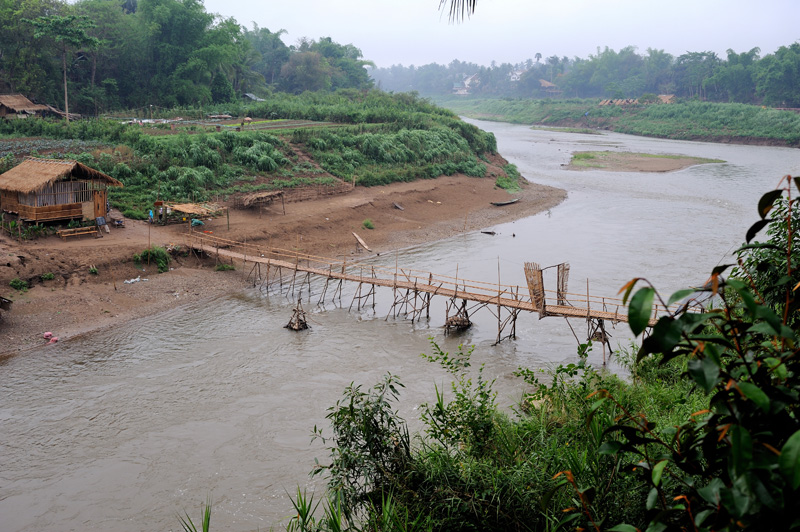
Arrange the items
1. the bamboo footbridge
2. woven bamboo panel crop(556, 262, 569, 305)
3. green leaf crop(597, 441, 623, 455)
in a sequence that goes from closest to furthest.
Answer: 1. green leaf crop(597, 441, 623, 455)
2. the bamboo footbridge
3. woven bamboo panel crop(556, 262, 569, 305)

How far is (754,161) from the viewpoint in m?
56.1

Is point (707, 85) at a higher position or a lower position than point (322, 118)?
higher

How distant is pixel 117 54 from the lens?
47938 mm

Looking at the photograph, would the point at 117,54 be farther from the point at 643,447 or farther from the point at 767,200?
the point at 767,200

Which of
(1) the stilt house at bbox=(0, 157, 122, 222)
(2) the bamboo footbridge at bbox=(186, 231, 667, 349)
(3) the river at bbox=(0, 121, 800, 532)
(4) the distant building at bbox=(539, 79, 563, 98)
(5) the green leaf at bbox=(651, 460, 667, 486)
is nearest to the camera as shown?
(5) the green leaf at bbox=(651, 460, 667, 486)

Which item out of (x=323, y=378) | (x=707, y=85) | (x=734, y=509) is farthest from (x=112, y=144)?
(x=707, y=85)

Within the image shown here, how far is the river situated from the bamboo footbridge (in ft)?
1.97

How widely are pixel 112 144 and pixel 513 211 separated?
2092 cm

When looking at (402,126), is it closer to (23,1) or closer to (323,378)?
(23,1)

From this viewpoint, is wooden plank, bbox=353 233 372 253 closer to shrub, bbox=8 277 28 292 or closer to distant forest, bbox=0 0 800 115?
shrub, bbox=8 277 28 292

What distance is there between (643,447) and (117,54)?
50.3m

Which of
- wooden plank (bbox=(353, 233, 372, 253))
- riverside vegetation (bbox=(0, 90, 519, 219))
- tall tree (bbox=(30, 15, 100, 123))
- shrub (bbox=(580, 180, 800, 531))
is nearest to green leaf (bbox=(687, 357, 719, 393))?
shrub (bbox=(580, 180, 800, 531))

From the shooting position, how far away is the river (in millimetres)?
10602

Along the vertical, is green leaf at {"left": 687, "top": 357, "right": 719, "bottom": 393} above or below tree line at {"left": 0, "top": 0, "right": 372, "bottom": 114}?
below
